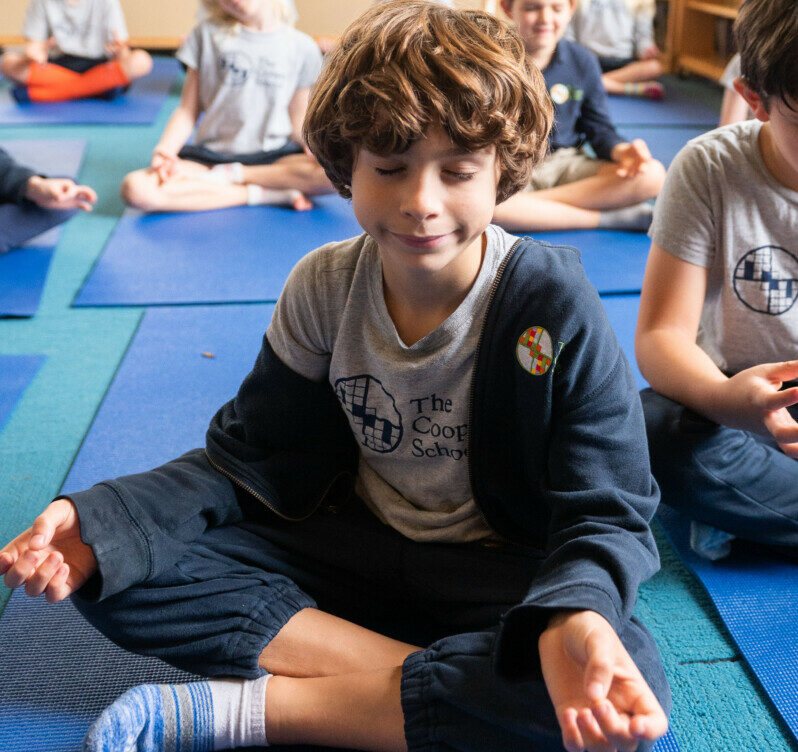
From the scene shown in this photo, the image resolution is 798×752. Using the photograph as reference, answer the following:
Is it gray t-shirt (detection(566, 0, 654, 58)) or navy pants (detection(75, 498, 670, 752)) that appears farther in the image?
gray t-shirt (detection(566, 0, 654, 58))

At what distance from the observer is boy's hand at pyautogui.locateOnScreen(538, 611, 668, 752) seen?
0.62 meters

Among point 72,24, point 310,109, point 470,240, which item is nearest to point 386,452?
point 470,240

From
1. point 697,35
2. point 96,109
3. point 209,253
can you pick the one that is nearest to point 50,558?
point 209,253

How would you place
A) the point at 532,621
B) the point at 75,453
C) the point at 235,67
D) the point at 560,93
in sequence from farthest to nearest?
the point at 235,67
the point at 560,93
the point at 75,453
the point at 532,621

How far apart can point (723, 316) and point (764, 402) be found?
281 millimetres

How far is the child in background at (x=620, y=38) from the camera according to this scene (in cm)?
405

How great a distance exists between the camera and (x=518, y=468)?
93 cm

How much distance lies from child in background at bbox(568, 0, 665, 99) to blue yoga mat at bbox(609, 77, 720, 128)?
0.41ft

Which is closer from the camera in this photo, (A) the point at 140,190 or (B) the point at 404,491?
(B) the point at 404,491

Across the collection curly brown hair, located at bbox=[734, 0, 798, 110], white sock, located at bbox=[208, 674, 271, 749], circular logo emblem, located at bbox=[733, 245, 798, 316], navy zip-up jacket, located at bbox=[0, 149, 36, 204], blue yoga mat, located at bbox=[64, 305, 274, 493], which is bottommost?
blue yoga mat, located at bbox=[64, 305, 274, 493]

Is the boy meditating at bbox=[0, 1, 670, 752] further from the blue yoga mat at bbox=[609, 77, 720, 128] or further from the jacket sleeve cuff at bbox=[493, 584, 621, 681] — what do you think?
the blue yoga mat at bbox=[609, 77, 720, 128]

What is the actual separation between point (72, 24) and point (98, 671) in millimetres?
3766

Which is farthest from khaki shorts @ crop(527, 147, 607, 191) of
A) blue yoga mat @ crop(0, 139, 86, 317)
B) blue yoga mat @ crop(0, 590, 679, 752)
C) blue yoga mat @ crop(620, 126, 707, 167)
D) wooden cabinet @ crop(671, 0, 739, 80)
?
wooden cabinet @ crop(671, 0, 739, 80)

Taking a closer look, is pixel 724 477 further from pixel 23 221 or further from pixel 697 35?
pixel 697 35
